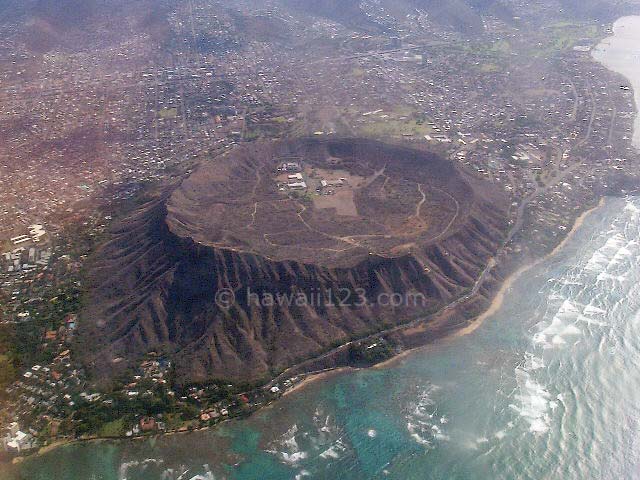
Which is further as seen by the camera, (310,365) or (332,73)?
(332,73)

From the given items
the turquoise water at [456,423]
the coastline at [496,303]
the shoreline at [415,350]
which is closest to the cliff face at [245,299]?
the shoreline at [415,350]

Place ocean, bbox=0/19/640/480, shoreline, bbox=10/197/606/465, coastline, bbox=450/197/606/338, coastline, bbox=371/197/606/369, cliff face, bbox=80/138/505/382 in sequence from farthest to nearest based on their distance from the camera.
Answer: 1. coastline, bbox=450/197/606/338
2. coastline, bbox=371/197/606/369
3. cliff face, bbox=80/138/505/382
4. shoreline, bbox=10/197/606/465
5. ocean, bbox=0/19/640/480

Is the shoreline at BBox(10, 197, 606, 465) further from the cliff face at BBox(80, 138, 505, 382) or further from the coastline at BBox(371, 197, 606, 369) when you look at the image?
the cliff face at BBox(80, 138, 505, 382)

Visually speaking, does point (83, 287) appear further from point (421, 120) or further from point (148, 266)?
point (421, 120)

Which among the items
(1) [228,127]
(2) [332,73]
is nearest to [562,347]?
(1) [228,127]

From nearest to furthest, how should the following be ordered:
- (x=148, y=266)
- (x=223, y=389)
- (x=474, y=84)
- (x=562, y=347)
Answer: (x=223, y=389) < (x=562, y=347) < (x=148, y=266) < (x=474, y=84)

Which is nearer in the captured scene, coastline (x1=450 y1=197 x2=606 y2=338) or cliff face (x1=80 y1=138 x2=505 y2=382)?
cliff face (x1=80 y1=138 x2=505 y2=382)

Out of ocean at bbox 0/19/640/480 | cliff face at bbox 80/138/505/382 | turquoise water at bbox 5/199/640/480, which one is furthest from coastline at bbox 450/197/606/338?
cliff face at bbox 80/138/505/382
